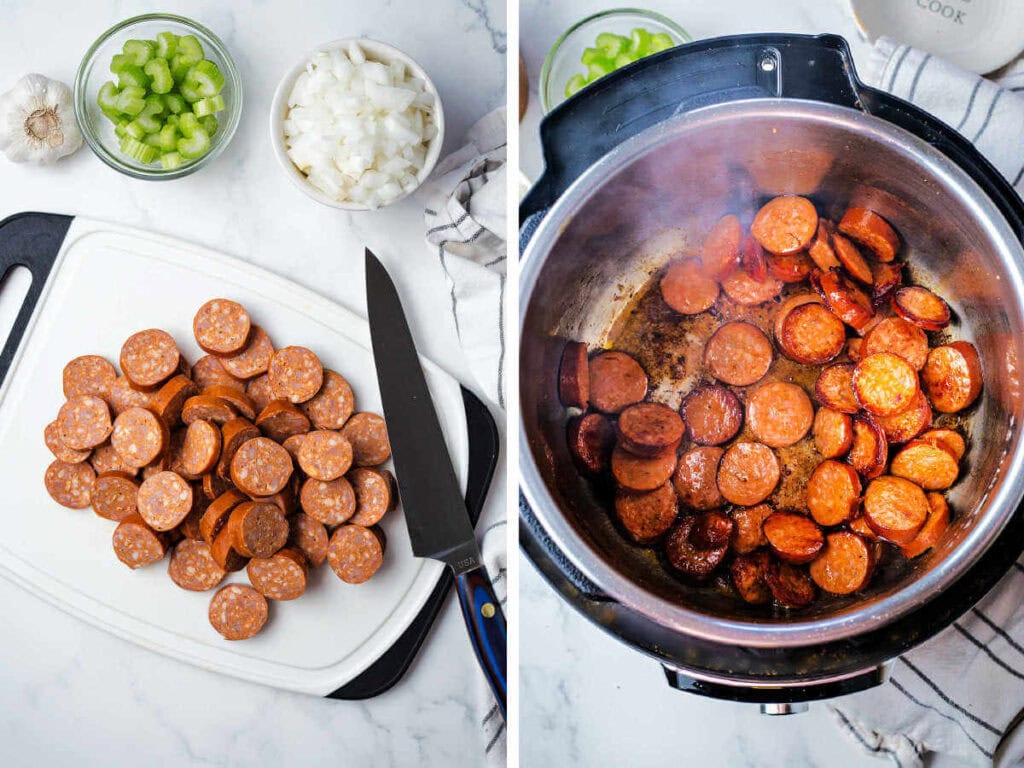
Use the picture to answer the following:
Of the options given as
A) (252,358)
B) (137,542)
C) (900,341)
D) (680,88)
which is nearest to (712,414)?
(900,341)

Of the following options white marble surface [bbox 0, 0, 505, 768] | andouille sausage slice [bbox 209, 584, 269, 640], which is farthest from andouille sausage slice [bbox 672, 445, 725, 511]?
andouille sausage slice [bbox 209, 584, 269, 640]

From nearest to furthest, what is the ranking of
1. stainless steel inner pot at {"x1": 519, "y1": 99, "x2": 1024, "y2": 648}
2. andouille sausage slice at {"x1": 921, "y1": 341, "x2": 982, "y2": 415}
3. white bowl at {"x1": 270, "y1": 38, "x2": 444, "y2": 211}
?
1. stainless steel inner pot at {"x1": 519, "y1": 99, "x2": 1024, "y2": 648}
2. andouille sausage slice at {"x1": 921, "y1": 341, "x2": 982, "y2": 415}
3. white bowl at {"x1": 270, "y1": 38, "x2": 444, "y2": 211}

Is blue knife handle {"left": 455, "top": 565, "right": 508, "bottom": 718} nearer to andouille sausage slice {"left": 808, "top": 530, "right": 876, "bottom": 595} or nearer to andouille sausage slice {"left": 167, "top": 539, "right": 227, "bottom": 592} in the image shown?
andouille sausage slice {"left": 167, "top": 539, "right": 227, "bottom": 592}

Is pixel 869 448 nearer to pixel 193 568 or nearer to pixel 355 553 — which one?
pixel 355 553

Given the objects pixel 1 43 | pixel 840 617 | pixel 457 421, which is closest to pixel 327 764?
pixel 457 421

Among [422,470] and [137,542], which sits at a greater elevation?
[422,470]

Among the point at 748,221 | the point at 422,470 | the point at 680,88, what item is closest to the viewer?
the point at 680,88

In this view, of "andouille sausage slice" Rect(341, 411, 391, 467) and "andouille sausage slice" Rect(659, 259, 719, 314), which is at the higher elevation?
"andouille sausage slice" Rect(659, 259, 719, 314)
